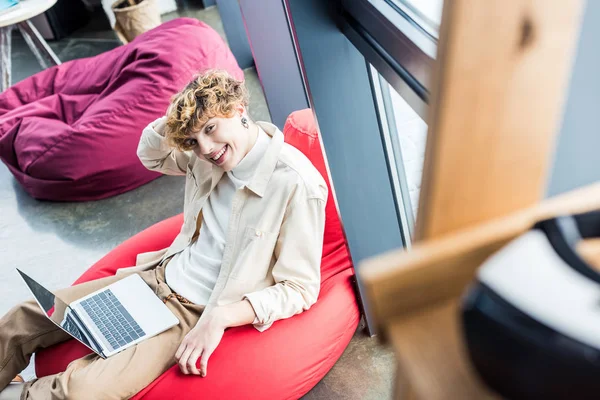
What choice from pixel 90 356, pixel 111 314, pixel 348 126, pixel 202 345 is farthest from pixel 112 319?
pixel 348 126

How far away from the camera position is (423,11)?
112 centimetres

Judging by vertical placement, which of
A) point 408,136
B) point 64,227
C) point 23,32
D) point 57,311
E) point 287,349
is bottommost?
point 64,227

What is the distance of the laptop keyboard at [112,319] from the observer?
5.89 feet

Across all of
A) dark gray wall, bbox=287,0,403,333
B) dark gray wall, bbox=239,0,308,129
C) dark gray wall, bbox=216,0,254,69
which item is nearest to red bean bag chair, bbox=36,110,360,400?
dark gray wall, bbox=287,0,403,333

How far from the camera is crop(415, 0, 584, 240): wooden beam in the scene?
358mm

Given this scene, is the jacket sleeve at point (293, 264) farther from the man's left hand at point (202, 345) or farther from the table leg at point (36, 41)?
the table leg at point (36, 41)

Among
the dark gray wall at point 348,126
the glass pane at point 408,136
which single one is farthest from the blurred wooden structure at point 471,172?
the glass pane at point 408,136

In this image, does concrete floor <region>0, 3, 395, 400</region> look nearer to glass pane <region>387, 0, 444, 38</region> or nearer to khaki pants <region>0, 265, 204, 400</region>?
khaki pants <region>0, 265, 204, 400</region>

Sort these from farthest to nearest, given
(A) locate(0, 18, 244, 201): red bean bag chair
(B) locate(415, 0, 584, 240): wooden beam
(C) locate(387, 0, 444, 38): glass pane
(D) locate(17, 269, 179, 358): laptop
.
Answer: (A) locate(0, 18, 244, 201): red bean bag chair → (D) locate(17, 269, 179, 358): laptop → (C) locate(387, 0, 444, 38): glass pane → (B) locate(415, 0, 584, 240): wooden beam

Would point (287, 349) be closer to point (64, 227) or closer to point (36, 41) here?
point (64, 227)

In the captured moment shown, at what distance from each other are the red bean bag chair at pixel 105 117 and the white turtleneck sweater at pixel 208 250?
1.24 m

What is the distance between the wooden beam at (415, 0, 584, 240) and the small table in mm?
4193

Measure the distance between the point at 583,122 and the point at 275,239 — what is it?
1189mm

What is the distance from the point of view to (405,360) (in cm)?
43
